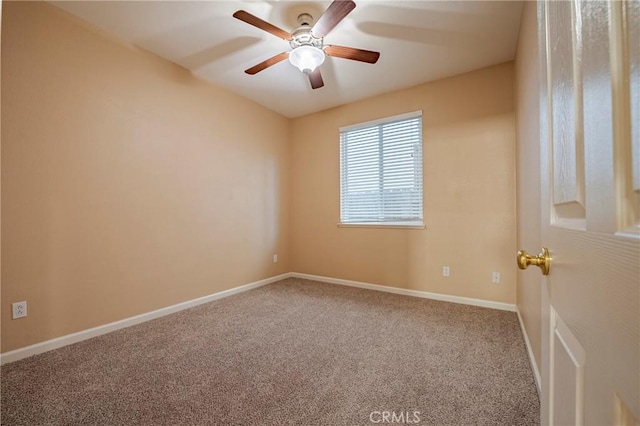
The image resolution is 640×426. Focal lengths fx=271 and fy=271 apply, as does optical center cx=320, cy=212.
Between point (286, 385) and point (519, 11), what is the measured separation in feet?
10.2

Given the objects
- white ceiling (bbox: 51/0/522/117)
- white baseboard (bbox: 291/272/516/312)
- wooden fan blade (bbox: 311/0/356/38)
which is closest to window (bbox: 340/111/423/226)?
white ceiling (bbox: 51/0/522/117)

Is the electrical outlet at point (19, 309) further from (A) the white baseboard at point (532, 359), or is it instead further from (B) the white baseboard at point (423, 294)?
(A) the white baseboard at point (532, 359)

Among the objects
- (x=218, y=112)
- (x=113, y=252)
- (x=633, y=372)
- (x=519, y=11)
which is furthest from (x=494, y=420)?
(x=218, y=112)

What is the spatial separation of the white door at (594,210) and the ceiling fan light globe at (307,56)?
1742mm

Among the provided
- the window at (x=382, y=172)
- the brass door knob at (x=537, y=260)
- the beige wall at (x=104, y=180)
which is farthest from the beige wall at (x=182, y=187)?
the brass door knob at (x=537, y=260)

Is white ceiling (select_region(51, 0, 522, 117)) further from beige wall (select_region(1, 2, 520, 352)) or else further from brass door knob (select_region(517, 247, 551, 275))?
brass door knob (select_region(517, 247, 551, 275))

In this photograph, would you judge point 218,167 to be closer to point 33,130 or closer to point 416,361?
point 33,130

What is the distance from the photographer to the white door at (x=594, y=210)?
27 centimetres

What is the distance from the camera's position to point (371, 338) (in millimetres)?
2154

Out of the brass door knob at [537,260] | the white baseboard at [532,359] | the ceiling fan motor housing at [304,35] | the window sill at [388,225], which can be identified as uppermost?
the ceiling fan motor housing at [304,35]

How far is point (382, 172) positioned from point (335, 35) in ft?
5.66

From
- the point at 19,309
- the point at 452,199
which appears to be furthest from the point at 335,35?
the point at 19,309

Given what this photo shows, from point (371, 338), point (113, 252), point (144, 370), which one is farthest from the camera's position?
point (113, 252)

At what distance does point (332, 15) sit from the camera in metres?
1.70
